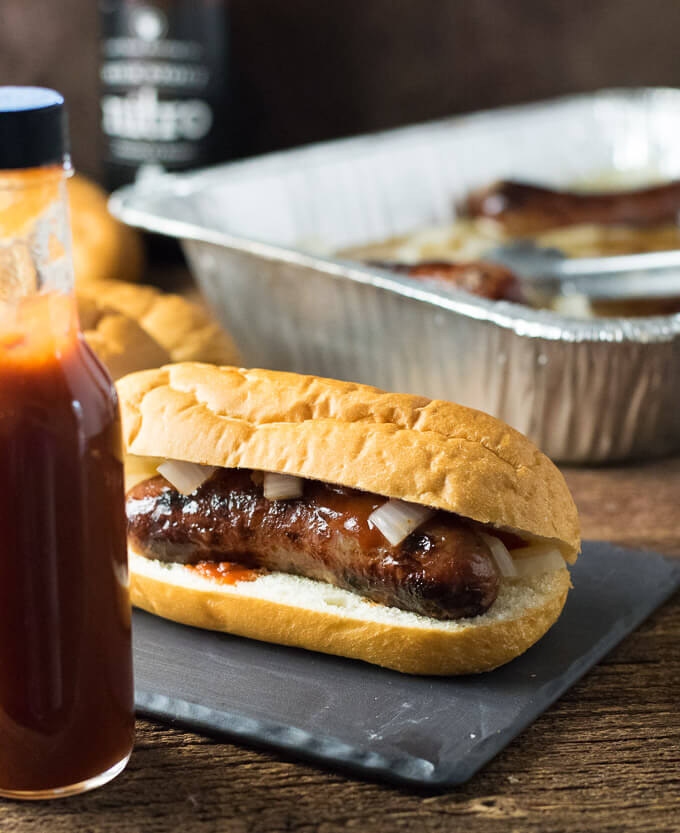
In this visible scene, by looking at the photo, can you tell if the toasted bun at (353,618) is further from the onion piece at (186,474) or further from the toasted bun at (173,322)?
the toasted bun at (173,322)

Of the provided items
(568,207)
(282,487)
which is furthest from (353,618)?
(568,207)

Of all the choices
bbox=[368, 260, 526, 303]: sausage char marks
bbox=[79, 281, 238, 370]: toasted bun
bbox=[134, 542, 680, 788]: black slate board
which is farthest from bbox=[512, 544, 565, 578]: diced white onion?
bbox=[79, 281, 238, 370]: toasted bun

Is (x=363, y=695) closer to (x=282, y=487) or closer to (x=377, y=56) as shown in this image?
(x=282, y=487)

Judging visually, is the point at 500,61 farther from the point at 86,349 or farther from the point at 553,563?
the point at 86,349

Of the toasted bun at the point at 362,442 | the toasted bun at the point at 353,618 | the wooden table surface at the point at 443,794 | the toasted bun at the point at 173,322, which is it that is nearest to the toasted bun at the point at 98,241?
the toasted bun at the point at 173,322

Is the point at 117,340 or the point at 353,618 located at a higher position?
the point at 117,340
